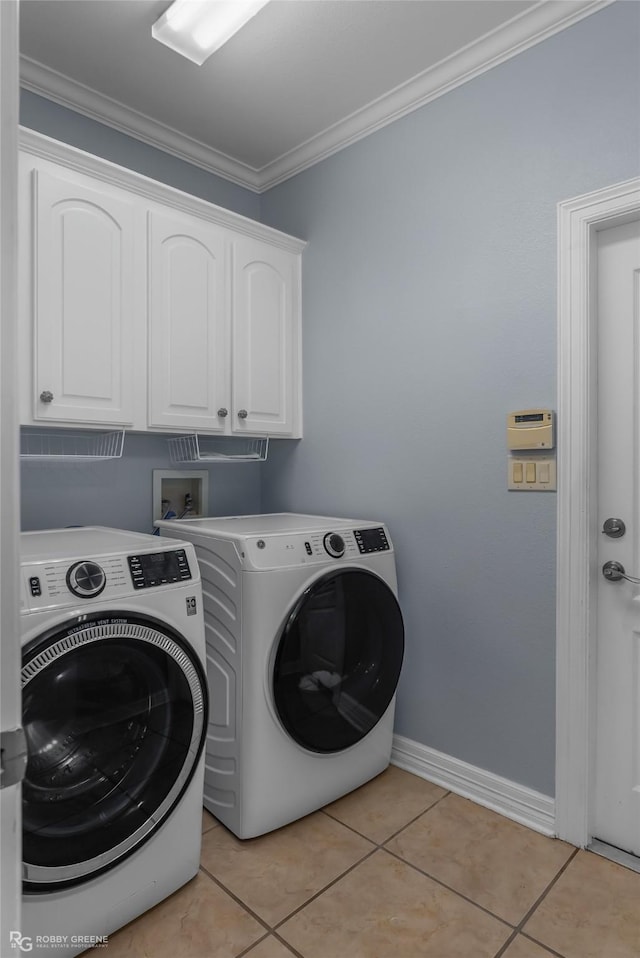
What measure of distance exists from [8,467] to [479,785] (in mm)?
2020

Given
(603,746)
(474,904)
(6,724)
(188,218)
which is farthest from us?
(188,218)

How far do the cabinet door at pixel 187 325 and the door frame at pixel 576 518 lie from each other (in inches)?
50.5

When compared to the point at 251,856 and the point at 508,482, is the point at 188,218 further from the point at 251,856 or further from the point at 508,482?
the point at 251,856

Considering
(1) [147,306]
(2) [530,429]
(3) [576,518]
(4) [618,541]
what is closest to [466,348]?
(2) [530,429]

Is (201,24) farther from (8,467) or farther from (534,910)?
(534,910)

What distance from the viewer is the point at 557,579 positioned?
1.85 metres

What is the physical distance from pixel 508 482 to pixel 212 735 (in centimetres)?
132

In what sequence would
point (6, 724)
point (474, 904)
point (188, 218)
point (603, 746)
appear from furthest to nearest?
point (188, 218) → point (603, 746) → point (474, 904) → point (6, 724)

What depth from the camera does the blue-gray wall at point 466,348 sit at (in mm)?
1845

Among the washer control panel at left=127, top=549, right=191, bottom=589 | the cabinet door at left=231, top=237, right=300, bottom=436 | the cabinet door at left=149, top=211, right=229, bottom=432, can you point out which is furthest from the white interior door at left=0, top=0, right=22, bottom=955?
the cabinet door at left=231, top=237, right=300, bottom=436

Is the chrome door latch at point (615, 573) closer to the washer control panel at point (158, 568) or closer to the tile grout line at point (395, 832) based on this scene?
the tile grout line at point (395, 832)

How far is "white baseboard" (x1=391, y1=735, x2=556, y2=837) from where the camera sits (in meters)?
1.88

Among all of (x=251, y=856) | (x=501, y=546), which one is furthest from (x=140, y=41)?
(x=251, y=856)

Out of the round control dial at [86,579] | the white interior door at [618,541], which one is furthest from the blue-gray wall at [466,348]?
the round control dial at [86,579]
